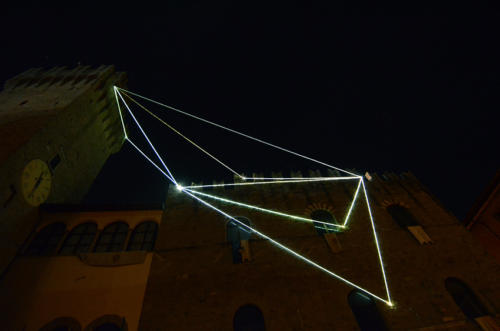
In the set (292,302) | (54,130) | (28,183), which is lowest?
(292,302)

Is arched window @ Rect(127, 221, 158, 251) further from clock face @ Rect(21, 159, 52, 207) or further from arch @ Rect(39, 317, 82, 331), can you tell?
clock face @ Rect(21, 159, 52, 207)

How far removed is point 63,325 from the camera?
8.48m

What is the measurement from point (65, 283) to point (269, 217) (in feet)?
28.3

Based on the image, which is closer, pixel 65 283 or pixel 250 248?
pixel 65 283

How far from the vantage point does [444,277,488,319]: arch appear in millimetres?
8906

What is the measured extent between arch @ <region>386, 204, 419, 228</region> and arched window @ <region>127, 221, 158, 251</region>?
457 inches

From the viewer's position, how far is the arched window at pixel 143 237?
35.6ft

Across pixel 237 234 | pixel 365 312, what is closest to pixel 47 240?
pixel 237 234

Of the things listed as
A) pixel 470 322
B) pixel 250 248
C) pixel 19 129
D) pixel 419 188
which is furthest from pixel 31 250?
pixel 419 188

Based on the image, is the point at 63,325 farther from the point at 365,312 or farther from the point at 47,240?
the point at 365,312

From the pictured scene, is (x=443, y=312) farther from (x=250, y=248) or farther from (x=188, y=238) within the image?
(x=188, y=238)

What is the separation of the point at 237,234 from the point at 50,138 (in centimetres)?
1143

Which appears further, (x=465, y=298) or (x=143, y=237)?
(x=143, y=237)

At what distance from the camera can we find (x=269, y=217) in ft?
39.0
